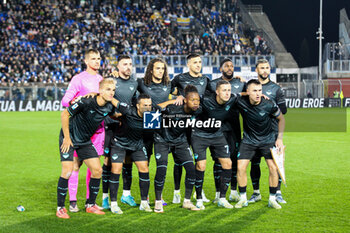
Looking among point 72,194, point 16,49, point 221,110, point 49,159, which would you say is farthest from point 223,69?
point 16,49

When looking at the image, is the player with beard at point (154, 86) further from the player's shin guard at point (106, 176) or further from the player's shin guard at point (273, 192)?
the player's shin guard at point (273, 192)

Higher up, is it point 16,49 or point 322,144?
point 16,49

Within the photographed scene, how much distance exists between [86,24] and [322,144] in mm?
27240

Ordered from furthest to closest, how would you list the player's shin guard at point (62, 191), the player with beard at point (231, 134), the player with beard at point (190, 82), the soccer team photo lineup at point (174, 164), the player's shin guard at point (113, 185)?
the player with beard at point (231, 134)
the player with beard at point (190, 82)
the player's shin guard at point (113, 185)
the player's shin guard at point (62, 191)
the soccer team photo lineup at point (174, 164)

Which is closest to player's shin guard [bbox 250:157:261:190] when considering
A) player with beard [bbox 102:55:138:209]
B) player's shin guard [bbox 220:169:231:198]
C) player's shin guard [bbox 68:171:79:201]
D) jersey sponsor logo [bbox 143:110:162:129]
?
player's shin guard [bbox 220:169:231:198]

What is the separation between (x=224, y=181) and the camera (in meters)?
6.57

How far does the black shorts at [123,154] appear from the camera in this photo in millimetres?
6371

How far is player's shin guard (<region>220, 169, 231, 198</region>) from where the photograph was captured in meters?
6.55

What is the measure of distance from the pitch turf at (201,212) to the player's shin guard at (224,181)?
270 millimetres

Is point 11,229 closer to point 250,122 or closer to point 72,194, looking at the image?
point 72,194

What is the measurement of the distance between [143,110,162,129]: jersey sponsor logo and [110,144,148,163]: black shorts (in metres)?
0.39

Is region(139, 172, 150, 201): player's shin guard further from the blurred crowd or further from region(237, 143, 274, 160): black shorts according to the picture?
the blurred crowd

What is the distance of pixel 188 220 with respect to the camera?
5848 mm

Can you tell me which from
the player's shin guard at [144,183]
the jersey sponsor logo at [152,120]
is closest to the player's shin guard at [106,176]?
the player's shin guard at [144,183]
